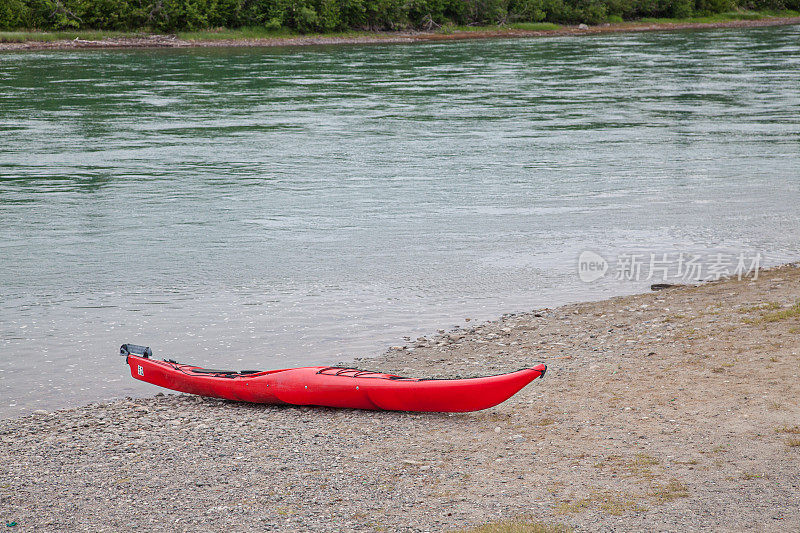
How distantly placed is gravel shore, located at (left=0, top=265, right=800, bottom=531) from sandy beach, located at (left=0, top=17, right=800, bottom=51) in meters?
61.5

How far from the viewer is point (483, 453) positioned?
6.85 m

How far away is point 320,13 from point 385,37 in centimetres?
677

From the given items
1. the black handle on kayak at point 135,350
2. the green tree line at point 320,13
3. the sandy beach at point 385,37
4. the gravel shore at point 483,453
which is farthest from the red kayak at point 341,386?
the green tree line at point 320,13

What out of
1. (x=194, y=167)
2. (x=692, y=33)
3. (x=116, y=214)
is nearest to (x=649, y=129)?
(x=194, y=167)

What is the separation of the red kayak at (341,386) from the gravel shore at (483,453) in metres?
0.14

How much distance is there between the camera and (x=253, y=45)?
7000cm

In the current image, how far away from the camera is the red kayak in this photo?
7.51 metres

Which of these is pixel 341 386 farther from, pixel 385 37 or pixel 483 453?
pixel 385 37

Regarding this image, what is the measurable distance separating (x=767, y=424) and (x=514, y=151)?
1883 centimetres

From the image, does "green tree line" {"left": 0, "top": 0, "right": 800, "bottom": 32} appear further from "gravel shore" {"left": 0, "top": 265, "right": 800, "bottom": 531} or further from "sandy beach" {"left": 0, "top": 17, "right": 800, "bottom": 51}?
"gravel shore" {"left": 0, "top": 265, "right": 800, "bottom": 531}

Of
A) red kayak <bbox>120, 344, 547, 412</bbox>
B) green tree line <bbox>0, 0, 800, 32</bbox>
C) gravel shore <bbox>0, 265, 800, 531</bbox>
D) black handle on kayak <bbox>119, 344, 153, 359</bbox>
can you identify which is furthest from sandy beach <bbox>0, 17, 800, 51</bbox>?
gravel shore <bbox>0, 265, 800, 531</bbox>

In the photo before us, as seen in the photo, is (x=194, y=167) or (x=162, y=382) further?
(x=194, y=167)

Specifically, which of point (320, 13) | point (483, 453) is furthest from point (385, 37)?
point (483, 453)

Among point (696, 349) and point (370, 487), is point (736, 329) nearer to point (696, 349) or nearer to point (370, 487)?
point (696, 349)
